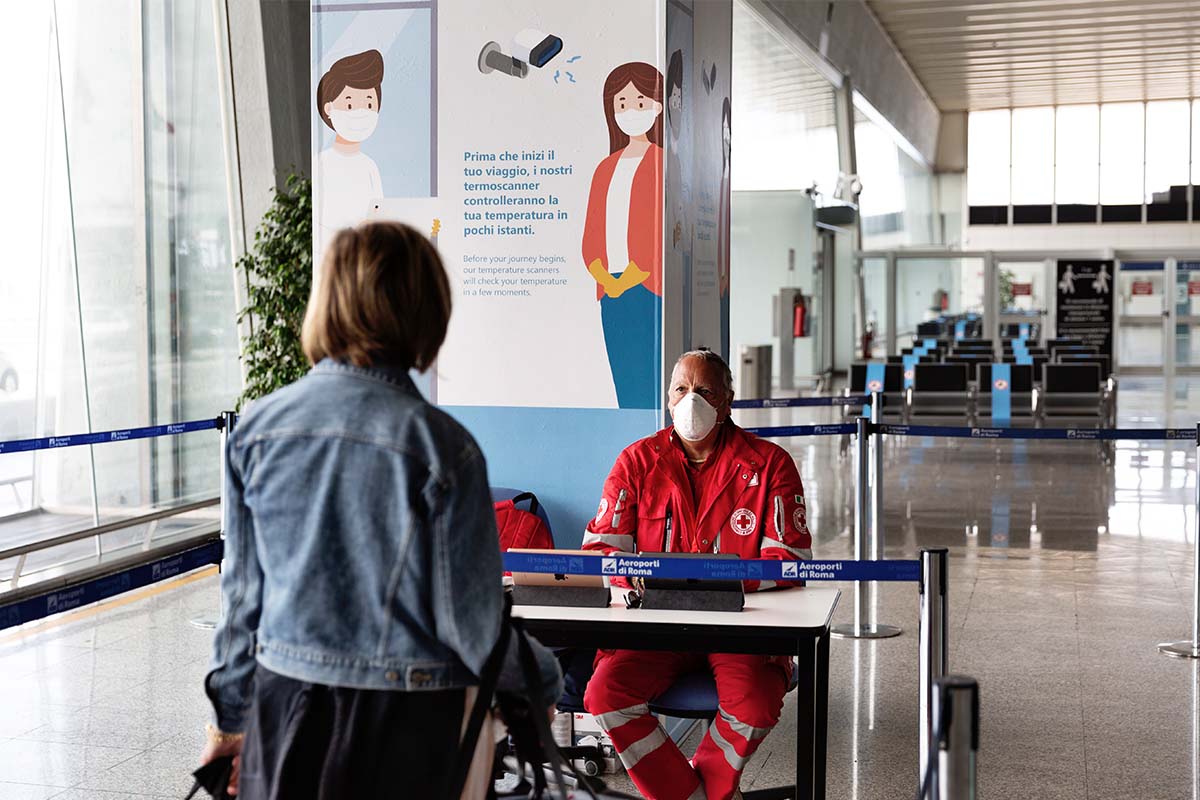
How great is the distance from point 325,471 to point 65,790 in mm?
2840

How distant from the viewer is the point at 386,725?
192 centimetres

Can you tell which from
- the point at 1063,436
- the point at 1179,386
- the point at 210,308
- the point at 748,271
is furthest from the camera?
the point at 1179,386

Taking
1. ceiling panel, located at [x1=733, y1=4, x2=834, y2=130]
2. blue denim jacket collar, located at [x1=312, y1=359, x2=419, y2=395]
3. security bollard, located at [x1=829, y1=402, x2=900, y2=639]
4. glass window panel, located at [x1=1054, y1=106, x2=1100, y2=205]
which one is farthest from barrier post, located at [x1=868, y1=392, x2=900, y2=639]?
glass window panel, located at [x1=1054, y1=106, x2=1100, y2=205]

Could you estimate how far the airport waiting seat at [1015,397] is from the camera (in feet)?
47.3

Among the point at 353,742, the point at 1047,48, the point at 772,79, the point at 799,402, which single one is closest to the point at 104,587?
the point at 353,742

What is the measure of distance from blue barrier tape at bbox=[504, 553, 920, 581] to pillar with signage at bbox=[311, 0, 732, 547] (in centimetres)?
130

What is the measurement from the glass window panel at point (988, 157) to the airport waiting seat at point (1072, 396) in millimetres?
20030

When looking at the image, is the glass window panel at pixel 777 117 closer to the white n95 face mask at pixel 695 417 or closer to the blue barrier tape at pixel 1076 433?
the blue barrier tape at pixel 1076 433

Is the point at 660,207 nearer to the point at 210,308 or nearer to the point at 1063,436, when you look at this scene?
the point at 1063,436

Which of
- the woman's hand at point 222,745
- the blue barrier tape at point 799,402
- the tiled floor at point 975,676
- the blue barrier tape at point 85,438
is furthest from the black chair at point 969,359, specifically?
the woman's hand at point 222,745

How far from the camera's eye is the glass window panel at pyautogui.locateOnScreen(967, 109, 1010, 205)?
3303 centimetres

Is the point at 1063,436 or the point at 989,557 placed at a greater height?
the point at 1063,436

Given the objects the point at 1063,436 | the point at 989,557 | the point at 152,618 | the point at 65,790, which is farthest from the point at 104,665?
the point at 989,557

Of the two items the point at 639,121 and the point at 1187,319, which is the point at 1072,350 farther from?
the point at 639,121
